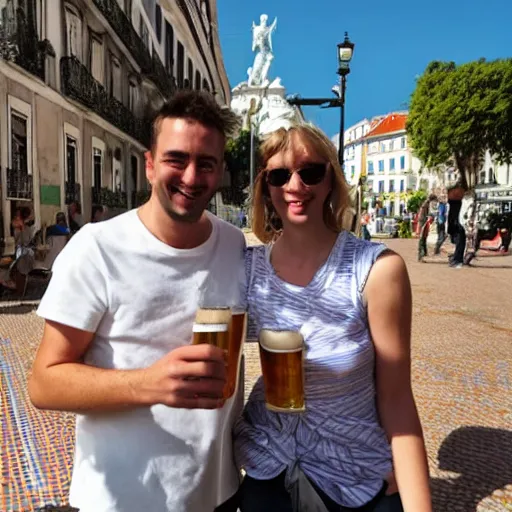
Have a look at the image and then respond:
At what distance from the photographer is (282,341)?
1460mm

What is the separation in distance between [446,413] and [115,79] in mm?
10493

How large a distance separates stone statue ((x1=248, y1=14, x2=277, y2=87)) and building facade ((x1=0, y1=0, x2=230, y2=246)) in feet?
204

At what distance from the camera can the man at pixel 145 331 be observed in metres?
1.45

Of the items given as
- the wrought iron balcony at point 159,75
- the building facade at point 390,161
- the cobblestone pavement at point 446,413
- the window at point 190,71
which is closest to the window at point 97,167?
the wrought iron balcony at point 159,75

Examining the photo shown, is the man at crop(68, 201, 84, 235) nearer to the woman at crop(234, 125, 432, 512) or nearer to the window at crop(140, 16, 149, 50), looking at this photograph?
the window at crop(140, 16, 149, 50)

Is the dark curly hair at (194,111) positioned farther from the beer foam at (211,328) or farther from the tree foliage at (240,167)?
the tree foliage at (240,167)

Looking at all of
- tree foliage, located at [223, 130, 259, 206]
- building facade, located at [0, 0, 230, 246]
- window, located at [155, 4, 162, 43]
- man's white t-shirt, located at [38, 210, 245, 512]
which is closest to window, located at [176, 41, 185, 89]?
window, located at [155, 4, 162, 43]

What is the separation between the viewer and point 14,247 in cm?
869

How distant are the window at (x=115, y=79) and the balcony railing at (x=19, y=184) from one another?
3819 mm

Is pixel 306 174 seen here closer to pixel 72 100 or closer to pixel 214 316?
pixel 214 316

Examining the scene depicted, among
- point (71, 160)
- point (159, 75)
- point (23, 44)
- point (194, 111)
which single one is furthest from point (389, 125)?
point (194, 111)

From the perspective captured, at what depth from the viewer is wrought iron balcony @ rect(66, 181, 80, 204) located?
10000 mm

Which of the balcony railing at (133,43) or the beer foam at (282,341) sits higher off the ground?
the balcony railing at (133,43)

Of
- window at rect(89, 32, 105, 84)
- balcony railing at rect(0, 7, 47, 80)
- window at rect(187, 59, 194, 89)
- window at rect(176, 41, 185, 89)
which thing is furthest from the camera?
window at rect(187, 59, 194, 89)
